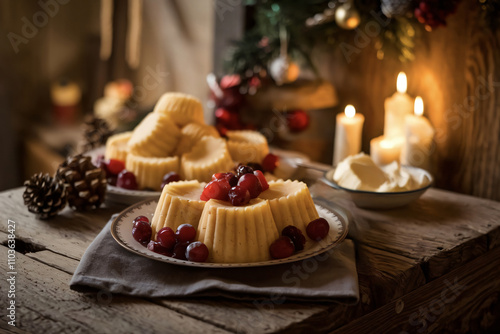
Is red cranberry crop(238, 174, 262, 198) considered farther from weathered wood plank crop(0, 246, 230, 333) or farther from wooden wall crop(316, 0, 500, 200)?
wooden wall crop(316, 0, 500, 200)

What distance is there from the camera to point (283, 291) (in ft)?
2.92

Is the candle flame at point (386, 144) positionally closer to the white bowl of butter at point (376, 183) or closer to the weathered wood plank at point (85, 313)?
the white bowl of butter at point (376, 183)

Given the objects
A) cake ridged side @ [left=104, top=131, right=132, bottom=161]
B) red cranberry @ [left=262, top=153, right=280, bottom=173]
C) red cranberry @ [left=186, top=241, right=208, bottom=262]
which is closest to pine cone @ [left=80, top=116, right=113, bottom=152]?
cake ridged side @ [left=104, top=131, right=132, bottom=161]

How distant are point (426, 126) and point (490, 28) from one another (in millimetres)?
322

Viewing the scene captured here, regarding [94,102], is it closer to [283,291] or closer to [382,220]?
[382,220]

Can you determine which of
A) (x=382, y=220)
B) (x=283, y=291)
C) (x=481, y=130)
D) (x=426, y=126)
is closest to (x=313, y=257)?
(x=283, y=291)

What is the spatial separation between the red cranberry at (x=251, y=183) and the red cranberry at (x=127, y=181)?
43 centimetres

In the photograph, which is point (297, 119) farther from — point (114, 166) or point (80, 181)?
point (80, 181)

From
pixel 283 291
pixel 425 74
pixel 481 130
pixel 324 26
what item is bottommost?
pixel 283 291

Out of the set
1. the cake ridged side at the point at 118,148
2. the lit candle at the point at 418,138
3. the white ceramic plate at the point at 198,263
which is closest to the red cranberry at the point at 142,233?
the white ceramic plate at the point at 198,263

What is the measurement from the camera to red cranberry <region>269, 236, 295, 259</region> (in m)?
0.96

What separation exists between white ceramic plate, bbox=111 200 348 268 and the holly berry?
915 mm

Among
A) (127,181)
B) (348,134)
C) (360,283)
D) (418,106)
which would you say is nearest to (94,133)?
(127,181)

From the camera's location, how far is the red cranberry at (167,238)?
38.3 inches
